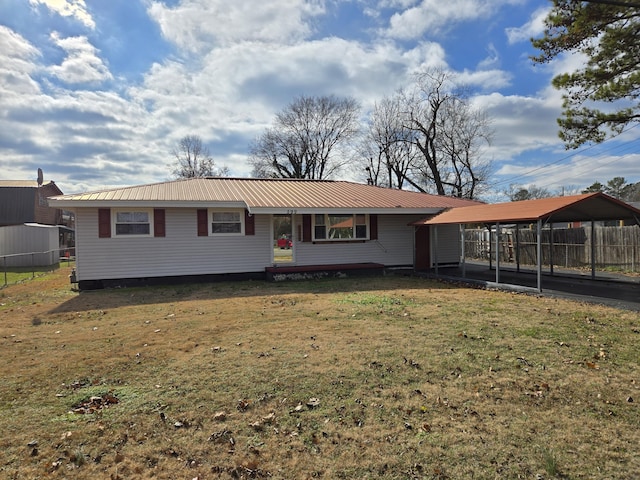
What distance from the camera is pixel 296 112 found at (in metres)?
42.6

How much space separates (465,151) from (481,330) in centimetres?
3113

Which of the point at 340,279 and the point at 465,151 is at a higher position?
the point at 465,151

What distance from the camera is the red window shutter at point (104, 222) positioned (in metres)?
11.7

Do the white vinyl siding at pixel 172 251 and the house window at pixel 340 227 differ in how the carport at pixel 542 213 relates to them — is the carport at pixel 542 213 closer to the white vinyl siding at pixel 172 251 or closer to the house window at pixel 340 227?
the house window at pixel 340 227

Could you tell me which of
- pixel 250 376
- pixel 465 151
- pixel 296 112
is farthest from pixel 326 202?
pixel 296 112

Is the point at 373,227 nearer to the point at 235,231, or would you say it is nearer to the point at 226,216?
the point at 235,231

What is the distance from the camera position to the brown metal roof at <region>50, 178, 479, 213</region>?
11883 millimetres

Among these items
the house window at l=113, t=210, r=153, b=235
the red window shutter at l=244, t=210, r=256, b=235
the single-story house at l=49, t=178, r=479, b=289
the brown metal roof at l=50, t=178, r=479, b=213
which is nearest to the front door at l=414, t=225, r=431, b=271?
the single-story house at l=49, t=178, r=479, b=289

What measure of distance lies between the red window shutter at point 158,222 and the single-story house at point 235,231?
0.03 m

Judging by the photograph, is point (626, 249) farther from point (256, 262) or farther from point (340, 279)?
point (256, 262)

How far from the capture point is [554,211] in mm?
9500

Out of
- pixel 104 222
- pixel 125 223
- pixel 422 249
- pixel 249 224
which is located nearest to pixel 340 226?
pixel 249 224

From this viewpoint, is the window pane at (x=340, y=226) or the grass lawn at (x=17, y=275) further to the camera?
the window pane at (x=340, y=226)

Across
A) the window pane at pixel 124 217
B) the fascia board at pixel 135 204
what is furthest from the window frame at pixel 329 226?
the window pane at pixel 124 217
